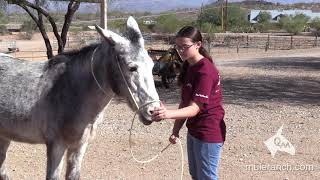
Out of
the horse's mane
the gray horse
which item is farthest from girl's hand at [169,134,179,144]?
the horse's mane

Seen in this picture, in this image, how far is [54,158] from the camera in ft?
13.3

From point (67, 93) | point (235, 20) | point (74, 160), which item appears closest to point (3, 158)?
point (74, 160)

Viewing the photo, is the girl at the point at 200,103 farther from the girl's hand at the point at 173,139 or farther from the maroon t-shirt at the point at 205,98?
the girl's hand at the point at 173,139

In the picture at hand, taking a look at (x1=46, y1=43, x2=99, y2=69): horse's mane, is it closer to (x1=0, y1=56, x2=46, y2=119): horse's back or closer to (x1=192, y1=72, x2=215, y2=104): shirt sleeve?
(x1=0, y1=56, x2=46, y2=119): horse's back

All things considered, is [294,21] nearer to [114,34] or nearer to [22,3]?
[22,3]

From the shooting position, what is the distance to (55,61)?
4262 mm

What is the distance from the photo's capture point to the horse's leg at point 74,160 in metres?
4.20

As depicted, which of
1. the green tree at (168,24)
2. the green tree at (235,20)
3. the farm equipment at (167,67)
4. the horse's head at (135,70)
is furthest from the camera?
the green tree at (235,20)

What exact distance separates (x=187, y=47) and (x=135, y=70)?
1.32 ft

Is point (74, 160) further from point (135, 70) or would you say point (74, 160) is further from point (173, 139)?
point (135, 70)

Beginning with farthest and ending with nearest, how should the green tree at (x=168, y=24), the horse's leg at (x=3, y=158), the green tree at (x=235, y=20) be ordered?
the green tree at (x=235, y=20) → the green tree at (x=168, y=24) → the horse's leg at (x=3, y=158)

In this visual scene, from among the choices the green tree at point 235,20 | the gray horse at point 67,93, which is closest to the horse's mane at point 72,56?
the gray horse at point 67,93

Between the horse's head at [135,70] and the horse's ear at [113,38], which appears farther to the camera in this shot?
the horse's ear at [113,38]

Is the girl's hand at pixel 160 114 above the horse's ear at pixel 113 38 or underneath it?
underneath
